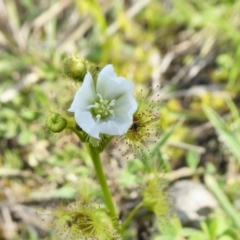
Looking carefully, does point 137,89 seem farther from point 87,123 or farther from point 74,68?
point 87,123

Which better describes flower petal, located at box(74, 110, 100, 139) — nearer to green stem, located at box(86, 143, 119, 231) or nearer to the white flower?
the white flower

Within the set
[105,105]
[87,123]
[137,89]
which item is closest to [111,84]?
[105,105]

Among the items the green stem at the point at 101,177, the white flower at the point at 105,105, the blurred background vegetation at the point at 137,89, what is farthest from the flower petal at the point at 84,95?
the blurred background vegetation at the point at 137,89

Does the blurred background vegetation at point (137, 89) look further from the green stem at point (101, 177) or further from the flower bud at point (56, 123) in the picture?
the flower bud at point (56, 123)

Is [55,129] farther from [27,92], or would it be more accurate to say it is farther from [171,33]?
[171,33]

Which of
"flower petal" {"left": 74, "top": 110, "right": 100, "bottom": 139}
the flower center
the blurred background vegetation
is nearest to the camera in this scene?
"flower petal" {"left": 74, "top": 110, "right": 100, "bottom": 139}

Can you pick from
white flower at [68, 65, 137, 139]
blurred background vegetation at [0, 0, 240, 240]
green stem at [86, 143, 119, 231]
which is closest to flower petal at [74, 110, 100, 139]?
white flower at [68, 65, 137, 139]
